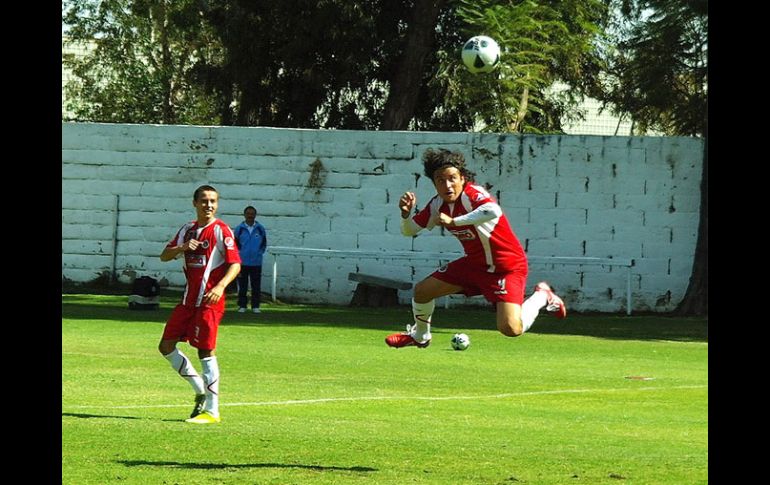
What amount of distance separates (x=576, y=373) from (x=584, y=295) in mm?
10489

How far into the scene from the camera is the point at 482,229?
11547 millimetres

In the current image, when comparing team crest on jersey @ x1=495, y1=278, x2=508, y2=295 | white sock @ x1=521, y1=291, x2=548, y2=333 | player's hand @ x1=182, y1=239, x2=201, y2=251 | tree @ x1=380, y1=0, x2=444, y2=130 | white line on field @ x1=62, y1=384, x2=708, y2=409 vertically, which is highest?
tree @ x1=380, y1=0, x2=444, y2=130

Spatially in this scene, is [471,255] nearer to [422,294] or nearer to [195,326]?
[422,294]

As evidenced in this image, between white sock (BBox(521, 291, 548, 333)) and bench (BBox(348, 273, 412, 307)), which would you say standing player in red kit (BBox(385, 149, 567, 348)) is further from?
bench (BBox(348, 273, 412, 307))

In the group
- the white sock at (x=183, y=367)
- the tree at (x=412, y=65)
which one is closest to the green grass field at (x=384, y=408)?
the white sock at (x=183, y=367)

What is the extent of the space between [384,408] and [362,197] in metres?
14.8

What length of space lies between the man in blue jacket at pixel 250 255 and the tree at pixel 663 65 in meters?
10.9

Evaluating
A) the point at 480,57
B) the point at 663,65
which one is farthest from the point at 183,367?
the point at 663,65

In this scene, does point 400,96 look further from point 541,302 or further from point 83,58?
point 83,58

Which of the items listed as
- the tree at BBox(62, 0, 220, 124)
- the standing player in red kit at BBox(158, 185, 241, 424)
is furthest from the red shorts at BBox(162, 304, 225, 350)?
the tree at BBox(62, 0, 220, 124)

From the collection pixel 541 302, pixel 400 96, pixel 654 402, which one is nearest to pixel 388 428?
pixel 541 302

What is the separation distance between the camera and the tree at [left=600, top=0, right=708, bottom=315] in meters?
32.8
